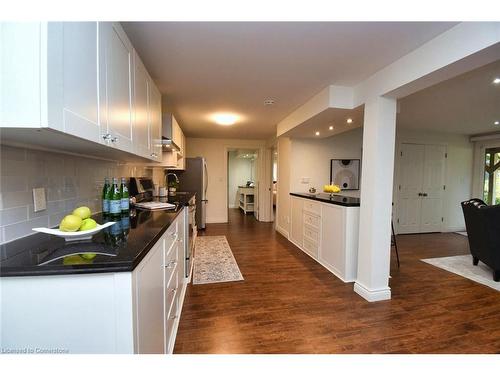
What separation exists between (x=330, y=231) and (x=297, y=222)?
1.07 m

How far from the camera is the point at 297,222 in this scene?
13.4 ft

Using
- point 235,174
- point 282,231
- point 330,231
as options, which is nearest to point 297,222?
point 282,231

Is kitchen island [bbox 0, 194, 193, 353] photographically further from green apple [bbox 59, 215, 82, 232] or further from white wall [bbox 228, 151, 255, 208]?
white wall [bbox 228, 151, 255, 208]

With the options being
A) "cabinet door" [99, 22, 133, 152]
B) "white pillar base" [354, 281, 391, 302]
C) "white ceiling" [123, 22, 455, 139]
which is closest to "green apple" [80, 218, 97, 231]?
"cabinet door" [99, 22, 133, 152]

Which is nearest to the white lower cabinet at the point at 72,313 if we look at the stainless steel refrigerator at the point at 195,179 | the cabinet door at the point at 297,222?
the cabinet door at the point at 297,222

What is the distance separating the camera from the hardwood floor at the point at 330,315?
1.68 m

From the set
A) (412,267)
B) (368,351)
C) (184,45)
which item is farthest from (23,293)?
(412,267)

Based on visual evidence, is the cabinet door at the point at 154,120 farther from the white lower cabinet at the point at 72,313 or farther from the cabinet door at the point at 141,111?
the white lower cabinet at the point at 72,313

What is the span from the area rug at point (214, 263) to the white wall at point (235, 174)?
4.85m

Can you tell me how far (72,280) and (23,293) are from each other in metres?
0.15

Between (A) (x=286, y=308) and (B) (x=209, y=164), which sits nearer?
(A) (x=286, y=308)

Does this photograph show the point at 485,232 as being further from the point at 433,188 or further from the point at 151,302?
the point at 151,302

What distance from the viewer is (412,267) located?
3172 mm
